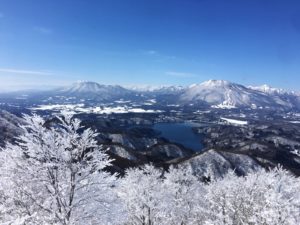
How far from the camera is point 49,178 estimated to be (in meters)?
20.0

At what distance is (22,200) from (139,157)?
6256 inches

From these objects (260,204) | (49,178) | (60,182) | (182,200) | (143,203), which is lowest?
(182,200)

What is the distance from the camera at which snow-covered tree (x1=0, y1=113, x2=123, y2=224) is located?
64.5 ft

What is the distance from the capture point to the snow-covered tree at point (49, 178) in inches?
774

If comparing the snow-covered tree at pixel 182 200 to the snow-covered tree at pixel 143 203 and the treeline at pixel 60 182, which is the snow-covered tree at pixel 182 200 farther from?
the treeline at pixel 60 182

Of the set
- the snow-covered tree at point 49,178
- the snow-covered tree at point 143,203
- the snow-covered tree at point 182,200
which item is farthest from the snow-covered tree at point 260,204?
the snow-covered tree at point 182,200

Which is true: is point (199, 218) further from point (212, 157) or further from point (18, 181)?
point (212, 157)

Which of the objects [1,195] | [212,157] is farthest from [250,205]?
[212,157]

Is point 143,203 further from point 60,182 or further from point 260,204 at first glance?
Answer: point 60,182

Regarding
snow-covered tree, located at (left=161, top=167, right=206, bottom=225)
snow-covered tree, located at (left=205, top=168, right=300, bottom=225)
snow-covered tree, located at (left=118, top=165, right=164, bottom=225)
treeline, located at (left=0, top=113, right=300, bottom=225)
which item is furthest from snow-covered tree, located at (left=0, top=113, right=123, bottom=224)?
snow-covered tree, located at (left=161, top=167, right=206, bottom=225)

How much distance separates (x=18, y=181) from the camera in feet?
64.6

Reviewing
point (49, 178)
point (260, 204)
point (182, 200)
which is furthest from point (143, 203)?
point (49, 178)

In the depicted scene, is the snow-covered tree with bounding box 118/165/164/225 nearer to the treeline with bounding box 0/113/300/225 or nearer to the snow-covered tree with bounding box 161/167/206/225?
the snow-covered tree with bounding box 161/167/206/225

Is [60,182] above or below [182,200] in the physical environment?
above
